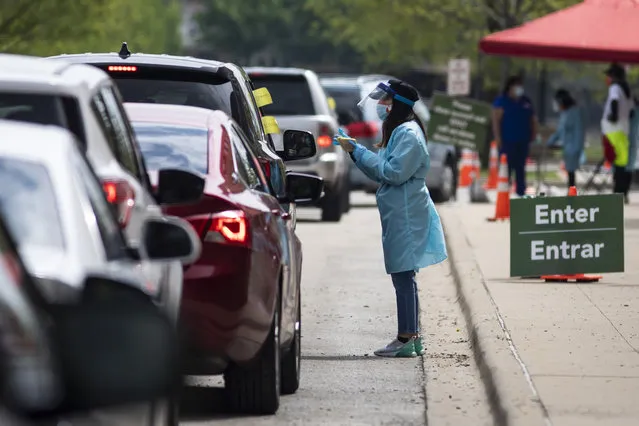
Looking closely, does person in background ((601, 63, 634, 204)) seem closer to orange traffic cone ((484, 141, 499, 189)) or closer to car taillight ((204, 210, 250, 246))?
orange traffic cone ((484, 141, 499, 189))

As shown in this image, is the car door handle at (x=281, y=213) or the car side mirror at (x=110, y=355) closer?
the car side mirror at (x=110, y=355)

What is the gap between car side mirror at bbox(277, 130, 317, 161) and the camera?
1205cm

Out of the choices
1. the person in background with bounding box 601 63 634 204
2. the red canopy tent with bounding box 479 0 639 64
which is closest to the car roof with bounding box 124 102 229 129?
the red canopy tent with bounding box 479 0 639 64

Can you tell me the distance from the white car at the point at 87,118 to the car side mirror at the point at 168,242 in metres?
0.06

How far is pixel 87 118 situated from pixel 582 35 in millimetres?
15691

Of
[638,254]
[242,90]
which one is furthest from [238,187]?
[638,254]

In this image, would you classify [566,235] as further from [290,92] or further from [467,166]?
[467,166]

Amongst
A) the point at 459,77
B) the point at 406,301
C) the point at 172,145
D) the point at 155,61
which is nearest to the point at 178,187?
the point at 172,145

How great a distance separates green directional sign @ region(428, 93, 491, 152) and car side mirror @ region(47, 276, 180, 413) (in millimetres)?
23357

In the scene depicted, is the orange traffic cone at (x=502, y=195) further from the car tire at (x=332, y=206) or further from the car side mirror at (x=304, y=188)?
the car side mirror at (x=304, y=188)

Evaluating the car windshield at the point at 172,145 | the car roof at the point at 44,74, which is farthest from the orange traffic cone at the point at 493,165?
the car roof at the point at 44,74

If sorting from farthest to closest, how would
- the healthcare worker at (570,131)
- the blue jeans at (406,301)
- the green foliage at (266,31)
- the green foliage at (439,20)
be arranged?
the green foliage at (266,31), the green foliage at (439,20), the healthcare worker at (570,131), the blue jeans at (406,301)

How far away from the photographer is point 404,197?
1102 centimetres

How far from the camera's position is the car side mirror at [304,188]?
9.88 metres
